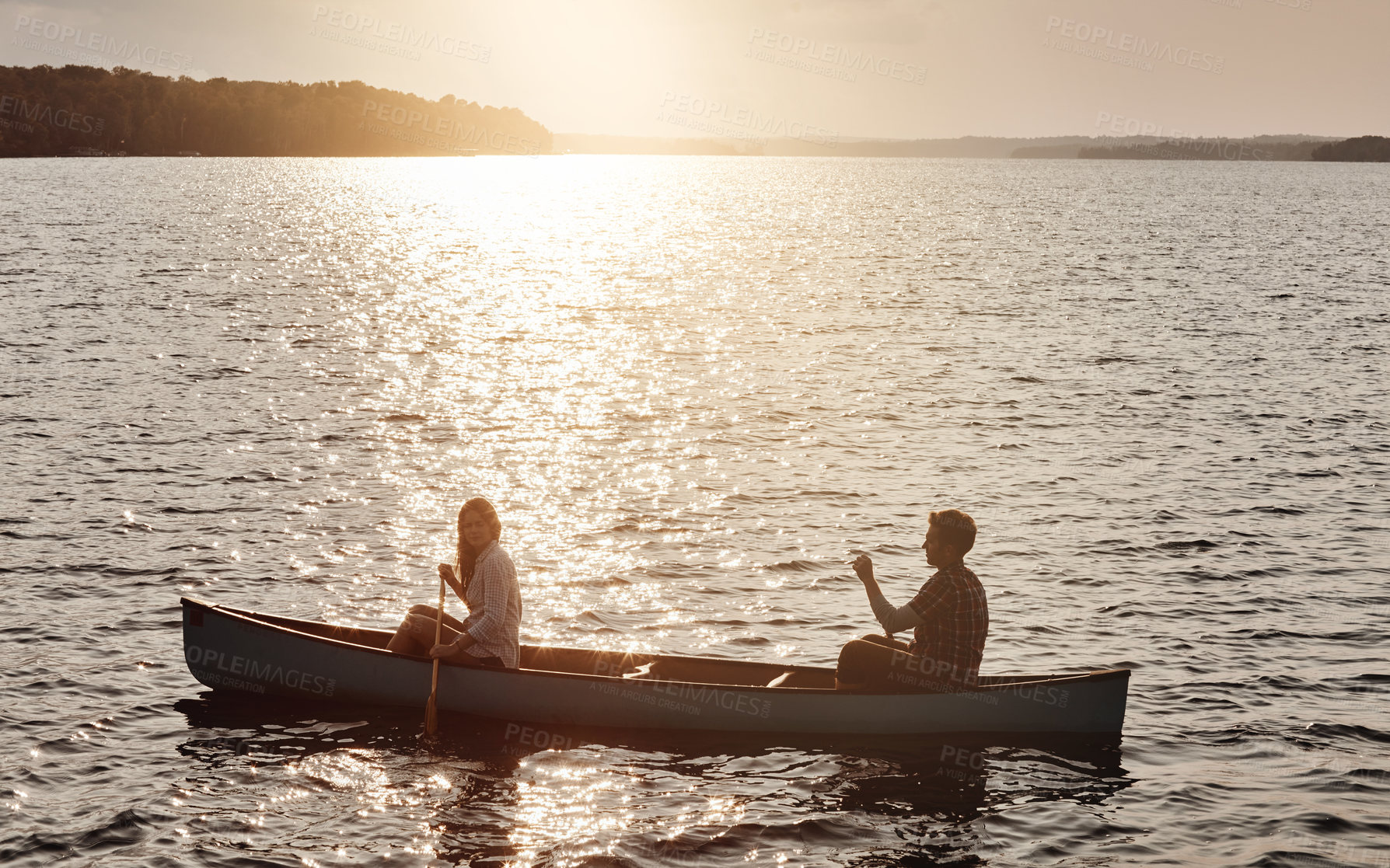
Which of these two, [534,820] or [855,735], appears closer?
[534,820]

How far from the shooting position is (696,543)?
63.9 feet

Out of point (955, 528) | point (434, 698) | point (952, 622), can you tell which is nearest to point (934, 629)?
point (952, 622)

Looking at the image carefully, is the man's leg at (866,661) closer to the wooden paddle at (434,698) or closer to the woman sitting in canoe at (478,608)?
the woman sitting in canoe at (478,608)

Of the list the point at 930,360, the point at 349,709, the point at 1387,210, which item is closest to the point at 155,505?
the point at 349,709

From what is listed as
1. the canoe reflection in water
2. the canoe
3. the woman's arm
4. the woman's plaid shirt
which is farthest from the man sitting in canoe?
the woman's arm

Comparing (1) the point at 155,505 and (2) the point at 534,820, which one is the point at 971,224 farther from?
(2) the point at 534,820

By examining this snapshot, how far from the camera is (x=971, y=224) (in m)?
109

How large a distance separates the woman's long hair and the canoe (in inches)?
44.0

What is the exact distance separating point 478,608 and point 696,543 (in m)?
7.87

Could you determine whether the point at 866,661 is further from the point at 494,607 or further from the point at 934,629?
the point at 494,607

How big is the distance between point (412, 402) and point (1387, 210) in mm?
123701

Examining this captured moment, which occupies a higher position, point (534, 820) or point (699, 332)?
point (699, 332)

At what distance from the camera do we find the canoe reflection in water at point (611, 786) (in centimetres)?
1027

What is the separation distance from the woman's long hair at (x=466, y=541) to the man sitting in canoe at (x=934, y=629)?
3.57 m
